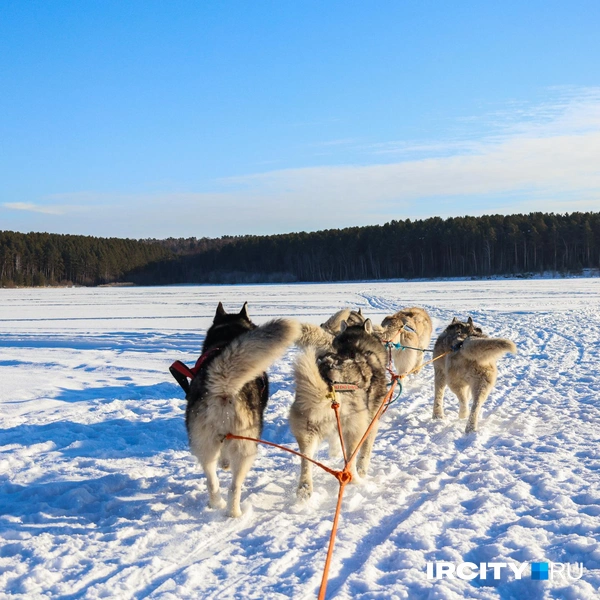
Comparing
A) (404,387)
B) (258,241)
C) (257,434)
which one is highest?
(258,241)

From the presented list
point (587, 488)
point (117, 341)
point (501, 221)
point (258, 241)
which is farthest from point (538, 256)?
point (587, 488)

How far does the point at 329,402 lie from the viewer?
3.88 metres

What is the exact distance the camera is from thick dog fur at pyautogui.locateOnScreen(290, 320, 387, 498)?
3.82 m

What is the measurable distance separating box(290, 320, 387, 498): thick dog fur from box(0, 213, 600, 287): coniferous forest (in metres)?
58.8

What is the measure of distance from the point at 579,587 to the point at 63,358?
9.51m

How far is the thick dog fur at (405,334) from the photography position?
310 inches

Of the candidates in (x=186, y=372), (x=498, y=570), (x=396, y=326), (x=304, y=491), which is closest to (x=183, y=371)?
(x=186, y=372)

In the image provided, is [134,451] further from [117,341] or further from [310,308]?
[310,308]

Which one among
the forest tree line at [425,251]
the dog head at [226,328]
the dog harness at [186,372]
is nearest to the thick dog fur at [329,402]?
the dog harness at [186,372]

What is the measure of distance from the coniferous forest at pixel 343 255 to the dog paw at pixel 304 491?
59.6 metres

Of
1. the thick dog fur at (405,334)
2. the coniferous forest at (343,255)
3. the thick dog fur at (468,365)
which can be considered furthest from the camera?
the coniferous forest at (343,255)

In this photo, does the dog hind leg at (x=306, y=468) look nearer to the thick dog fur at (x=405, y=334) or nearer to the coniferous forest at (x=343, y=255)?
the thick dog fur at (x=405, y=334)

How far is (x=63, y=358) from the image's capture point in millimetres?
10164

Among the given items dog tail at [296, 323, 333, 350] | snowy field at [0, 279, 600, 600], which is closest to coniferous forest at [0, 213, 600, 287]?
snowy field at [0, 279, 600, 600]
